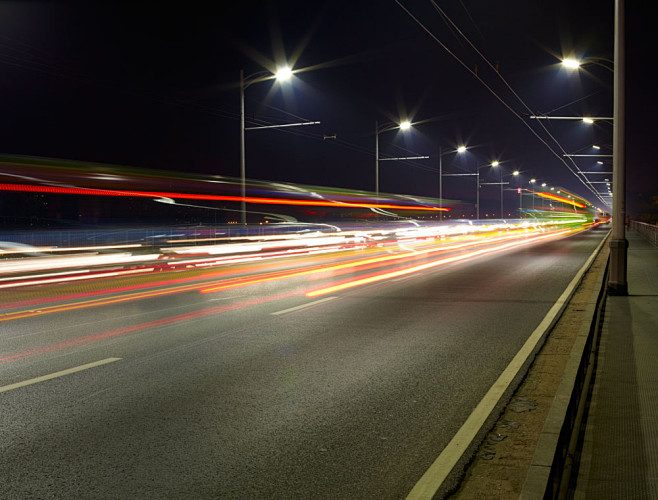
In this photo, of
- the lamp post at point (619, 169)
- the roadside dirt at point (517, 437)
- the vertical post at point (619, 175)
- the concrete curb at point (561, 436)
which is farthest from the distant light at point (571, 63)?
the concrete curb at point (561, 436)

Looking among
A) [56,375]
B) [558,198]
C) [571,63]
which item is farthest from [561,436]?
[558,198]

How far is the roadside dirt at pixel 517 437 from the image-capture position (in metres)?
3.45

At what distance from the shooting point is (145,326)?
8.85 meters

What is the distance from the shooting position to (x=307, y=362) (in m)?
6.55

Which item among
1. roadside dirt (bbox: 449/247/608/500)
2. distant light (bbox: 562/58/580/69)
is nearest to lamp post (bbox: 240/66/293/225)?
distant light (bbox: 562/58/580/69)

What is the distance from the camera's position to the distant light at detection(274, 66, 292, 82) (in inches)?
907

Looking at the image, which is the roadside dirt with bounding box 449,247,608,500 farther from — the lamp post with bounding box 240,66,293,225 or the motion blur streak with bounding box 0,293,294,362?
the lamp post with bounding box 240,66,293,225

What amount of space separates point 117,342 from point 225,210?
15.6 meters

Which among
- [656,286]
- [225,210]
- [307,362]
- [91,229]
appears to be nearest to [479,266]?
[656,286]

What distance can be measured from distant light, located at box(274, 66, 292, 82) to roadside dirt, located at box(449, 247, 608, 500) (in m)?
18.1

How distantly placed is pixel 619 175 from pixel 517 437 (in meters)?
8.90

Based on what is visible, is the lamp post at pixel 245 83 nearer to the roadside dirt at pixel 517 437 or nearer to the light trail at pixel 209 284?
the light trail at pixel 209 284

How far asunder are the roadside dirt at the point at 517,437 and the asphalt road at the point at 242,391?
310 millimetres

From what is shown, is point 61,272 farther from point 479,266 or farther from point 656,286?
point 656,286
